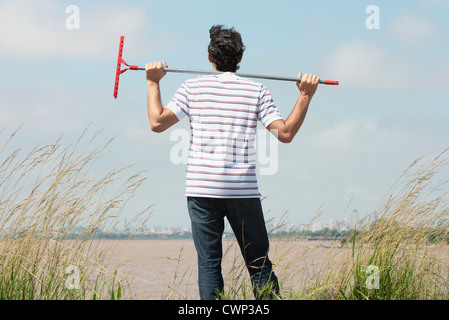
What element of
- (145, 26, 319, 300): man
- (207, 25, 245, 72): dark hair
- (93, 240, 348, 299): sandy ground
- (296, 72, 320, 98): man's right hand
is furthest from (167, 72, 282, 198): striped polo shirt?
(93, 240, 348, 299): sandy ground

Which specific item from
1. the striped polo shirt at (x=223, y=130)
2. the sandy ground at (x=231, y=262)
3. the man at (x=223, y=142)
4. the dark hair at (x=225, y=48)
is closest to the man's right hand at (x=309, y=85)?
the man at (x=223, y=142)

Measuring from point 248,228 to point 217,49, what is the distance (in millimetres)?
1120

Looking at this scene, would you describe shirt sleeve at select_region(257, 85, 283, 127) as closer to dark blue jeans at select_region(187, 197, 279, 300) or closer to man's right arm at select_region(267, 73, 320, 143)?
man's right arm at select_region(267, 73, 320, 143)

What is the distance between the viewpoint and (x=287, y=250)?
3.75 m

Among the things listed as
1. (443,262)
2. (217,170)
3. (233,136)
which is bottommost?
(443,262)

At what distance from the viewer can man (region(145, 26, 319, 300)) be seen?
2.79 metres

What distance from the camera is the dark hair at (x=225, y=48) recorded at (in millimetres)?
2961

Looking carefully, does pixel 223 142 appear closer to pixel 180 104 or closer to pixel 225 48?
pixel 180 104

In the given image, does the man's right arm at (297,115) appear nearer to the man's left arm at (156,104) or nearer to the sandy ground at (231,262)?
the man's left arm at (156,104)

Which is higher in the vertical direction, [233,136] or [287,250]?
[233,136]

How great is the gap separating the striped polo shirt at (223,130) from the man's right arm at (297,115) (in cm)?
6

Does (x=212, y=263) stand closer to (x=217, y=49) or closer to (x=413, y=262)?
(x=217, y=49)

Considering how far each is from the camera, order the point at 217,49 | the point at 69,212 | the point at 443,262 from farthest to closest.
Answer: the point at 443,262 → the point at 69,212 → the point at 217,49
